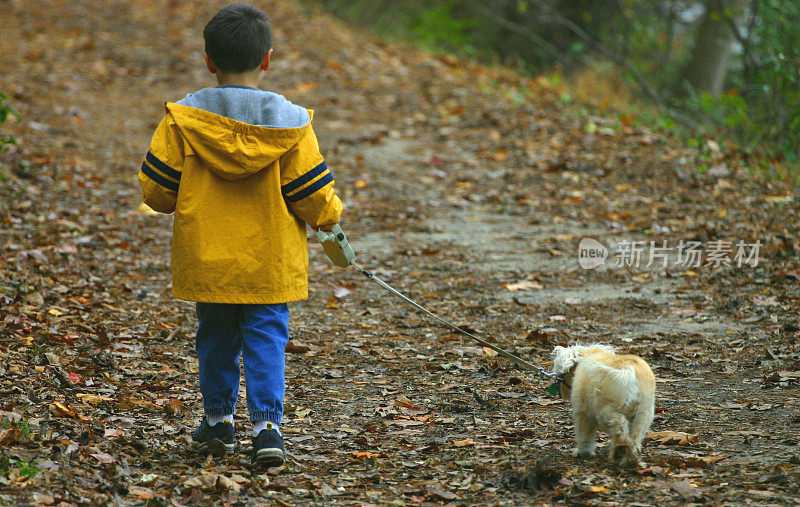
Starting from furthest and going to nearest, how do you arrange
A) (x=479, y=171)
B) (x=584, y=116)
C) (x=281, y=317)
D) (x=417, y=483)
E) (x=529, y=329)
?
(x=584, y=116) → (x=479, y=171) → (x=529, y=329) → (x=281, y=317) → (x=417, y=483)

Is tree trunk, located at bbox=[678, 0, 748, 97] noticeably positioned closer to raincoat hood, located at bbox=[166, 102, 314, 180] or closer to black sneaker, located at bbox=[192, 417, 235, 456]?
raincoat hood, located at bbox=[166, 102, 314, 180]

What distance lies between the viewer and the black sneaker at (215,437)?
3441 millimetres

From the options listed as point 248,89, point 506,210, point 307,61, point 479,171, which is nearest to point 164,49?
point 307,61

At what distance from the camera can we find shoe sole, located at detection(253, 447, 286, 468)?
325cm

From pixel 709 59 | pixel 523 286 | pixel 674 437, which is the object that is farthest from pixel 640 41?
pixel 674 437

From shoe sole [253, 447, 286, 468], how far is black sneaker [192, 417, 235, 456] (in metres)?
0.23

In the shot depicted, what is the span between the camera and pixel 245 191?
129 inches

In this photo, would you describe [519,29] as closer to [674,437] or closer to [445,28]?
[445,28]

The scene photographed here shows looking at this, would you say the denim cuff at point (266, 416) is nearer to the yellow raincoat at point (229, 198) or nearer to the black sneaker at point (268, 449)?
the black sneaker at point (268, 449)

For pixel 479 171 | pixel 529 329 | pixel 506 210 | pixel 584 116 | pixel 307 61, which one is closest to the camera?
pixel 529 329

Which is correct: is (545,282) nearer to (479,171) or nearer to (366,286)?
(366,286)

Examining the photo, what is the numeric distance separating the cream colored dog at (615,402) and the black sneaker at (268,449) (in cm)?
129

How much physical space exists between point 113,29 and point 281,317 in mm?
13871

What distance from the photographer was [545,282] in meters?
6.55
